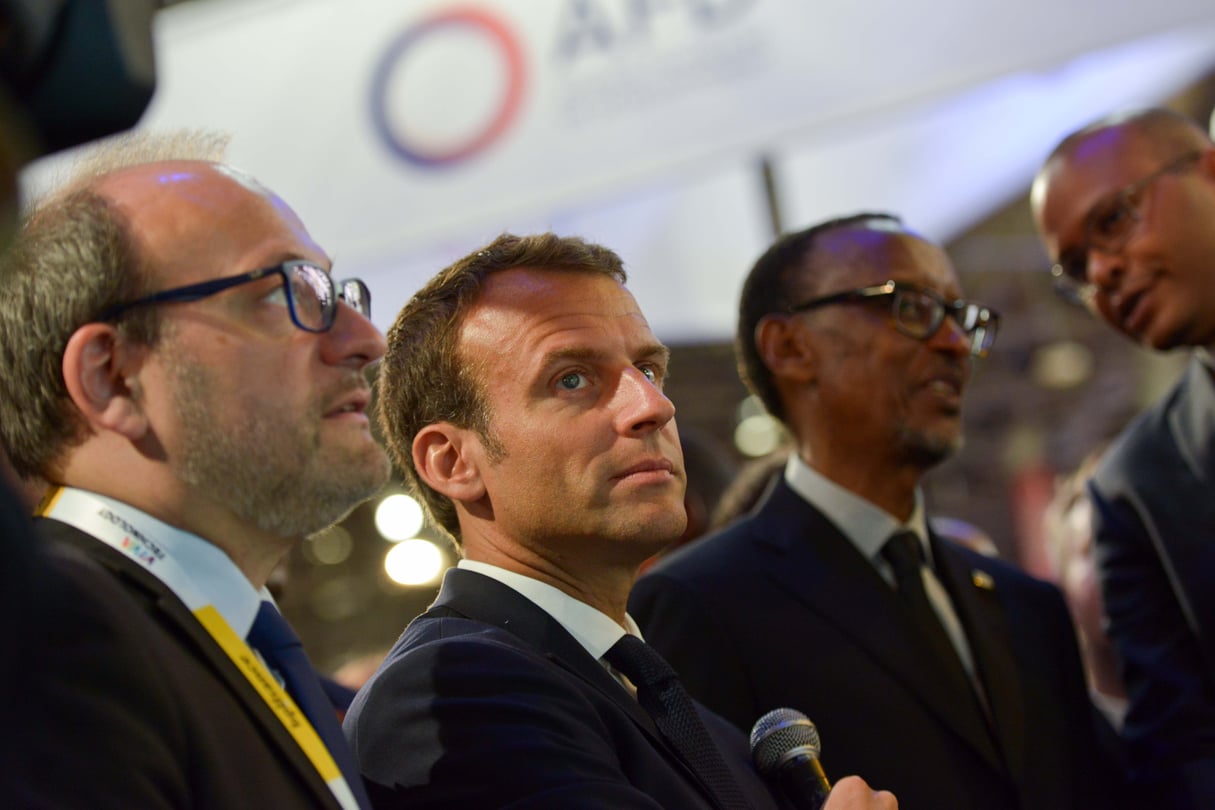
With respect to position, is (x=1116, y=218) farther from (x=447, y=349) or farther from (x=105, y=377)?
(x=105, y=377)

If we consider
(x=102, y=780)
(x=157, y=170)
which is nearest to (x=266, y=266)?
(x=157, y=170)

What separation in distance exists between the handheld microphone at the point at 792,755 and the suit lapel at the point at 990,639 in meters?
0.67

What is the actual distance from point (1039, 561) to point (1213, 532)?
11.9 meters

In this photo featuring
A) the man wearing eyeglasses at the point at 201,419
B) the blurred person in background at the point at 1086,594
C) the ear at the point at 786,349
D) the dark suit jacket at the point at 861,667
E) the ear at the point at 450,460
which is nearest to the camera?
the man wearing eyeglasses at the point at 201,419

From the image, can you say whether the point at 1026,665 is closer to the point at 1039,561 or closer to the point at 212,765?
the point at 212,765

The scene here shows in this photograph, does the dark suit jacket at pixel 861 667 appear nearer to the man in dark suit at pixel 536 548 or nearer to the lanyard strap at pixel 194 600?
the man in dark suit at pixel 536 548

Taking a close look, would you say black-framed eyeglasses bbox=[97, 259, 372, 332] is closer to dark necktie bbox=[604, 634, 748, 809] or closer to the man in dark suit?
the man in dark suit

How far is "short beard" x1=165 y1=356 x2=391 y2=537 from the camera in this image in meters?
1.51

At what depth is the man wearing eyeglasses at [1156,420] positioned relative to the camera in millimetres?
2727

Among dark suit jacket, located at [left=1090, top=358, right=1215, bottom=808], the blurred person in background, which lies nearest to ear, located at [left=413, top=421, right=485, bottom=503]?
dark suit jacket, located at [left=1090, top=358, right=1215, bottom=808]

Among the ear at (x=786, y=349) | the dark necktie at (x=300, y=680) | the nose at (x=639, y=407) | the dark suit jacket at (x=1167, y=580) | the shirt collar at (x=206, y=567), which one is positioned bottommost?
the dark suit jacket at (x=1167, y=580)

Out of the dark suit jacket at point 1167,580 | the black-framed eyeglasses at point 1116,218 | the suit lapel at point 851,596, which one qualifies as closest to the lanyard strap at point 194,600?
the suit lapel at point 851,596

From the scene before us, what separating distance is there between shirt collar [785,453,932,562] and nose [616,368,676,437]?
0.91 m

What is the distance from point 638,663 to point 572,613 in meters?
0.12
